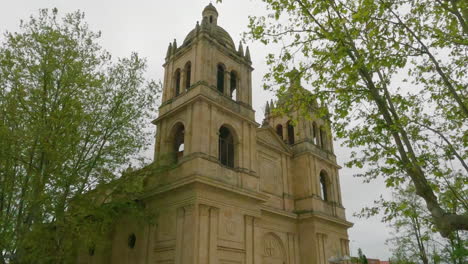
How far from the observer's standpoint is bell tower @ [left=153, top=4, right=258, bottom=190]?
62.7 feet

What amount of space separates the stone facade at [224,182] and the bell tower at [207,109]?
0.06 meters

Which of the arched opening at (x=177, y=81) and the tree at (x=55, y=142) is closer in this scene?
the tree at (x=55, y=142)

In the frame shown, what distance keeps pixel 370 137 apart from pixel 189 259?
10071 millimetres

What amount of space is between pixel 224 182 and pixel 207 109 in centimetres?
401

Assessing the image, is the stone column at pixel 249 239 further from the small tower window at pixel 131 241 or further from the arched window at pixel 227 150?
the small tower window at pixel 131 241

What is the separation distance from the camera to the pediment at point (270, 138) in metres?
24.3

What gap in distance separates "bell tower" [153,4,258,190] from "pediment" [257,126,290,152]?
6.68ft

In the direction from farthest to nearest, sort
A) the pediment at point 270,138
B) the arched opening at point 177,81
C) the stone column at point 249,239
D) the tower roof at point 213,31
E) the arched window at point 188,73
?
the pediment at point 270,138 → the arched opening at point 177,81 → the arched window at point 188,73 → the tower roof at point 213,31 → the stone column at point 249,239

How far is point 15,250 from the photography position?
12.0 meters

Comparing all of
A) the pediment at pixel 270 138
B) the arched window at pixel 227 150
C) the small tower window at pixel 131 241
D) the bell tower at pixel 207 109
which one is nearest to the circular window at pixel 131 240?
the small tower window at pixel 131 241

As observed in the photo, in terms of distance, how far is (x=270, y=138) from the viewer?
2497cm

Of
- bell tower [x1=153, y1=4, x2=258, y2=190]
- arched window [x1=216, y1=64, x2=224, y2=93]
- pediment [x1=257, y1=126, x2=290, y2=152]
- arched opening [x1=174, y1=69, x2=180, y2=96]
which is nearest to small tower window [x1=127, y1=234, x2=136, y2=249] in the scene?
bell tower [x1=153, y1=4, x2=258, y2=190]

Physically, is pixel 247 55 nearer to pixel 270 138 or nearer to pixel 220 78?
pixel 220 78

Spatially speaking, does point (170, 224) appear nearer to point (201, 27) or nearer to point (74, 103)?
point (74, 103)
